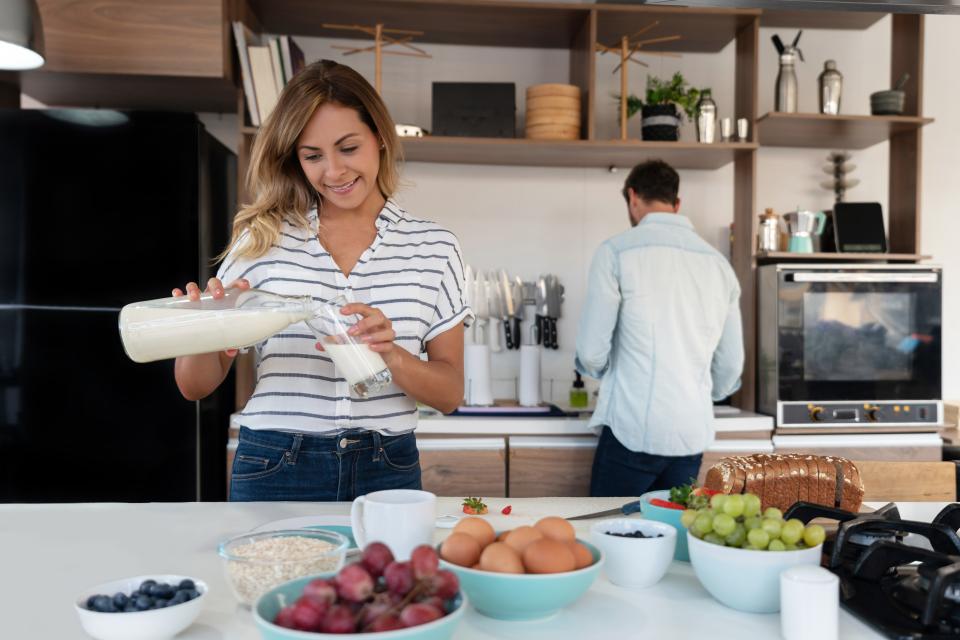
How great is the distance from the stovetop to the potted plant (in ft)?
7.03

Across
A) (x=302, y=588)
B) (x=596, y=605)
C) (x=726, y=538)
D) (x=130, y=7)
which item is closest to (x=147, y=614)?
(x=302, y=588)

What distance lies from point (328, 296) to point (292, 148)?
280mm

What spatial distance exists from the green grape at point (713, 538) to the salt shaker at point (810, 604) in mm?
106

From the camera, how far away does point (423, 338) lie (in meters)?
1.59

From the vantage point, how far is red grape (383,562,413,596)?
29.7 inches

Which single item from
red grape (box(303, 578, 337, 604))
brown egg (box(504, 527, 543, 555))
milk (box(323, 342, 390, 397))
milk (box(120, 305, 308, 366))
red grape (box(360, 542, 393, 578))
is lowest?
red grape (box(303, 578, 337, 604))

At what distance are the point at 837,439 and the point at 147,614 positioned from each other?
263 cm

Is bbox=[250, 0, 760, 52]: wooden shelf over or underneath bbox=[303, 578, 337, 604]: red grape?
over

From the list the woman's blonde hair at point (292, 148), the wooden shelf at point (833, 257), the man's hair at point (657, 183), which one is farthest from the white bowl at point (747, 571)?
the wooden shelf at point (833, 257)

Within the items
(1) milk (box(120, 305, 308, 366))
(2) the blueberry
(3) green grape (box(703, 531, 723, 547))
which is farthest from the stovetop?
(2) the blueberry

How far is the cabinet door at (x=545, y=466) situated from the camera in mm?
2828

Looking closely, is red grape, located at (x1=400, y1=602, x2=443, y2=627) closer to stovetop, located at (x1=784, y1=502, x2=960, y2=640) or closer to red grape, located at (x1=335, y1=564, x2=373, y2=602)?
red grape, located at (x1=335, y1=564, x2=373, y2=602)

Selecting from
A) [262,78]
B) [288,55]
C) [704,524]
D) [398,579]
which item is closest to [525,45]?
[288,55]

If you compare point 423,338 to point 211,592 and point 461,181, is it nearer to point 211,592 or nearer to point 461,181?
point 211,592
